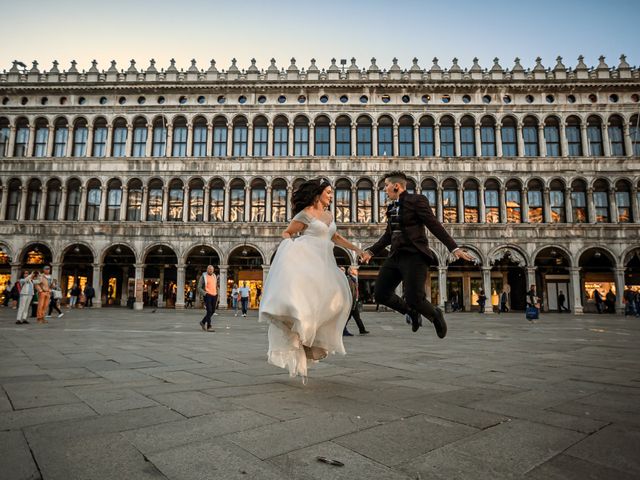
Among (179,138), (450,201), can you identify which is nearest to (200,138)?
(179,138)

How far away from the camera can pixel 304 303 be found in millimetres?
3768

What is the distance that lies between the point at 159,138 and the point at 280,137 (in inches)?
325

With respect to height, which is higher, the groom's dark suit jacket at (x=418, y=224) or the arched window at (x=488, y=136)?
the arched window at (x=488, y=136)

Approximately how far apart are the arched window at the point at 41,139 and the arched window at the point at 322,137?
18.4 meters

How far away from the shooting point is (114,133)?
96.9 feet

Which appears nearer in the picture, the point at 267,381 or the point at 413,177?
the point at 267,381

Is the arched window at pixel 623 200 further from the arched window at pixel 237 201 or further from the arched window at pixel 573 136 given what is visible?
the arched window at pixel 237 201

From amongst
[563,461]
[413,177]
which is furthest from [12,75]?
[563,461]

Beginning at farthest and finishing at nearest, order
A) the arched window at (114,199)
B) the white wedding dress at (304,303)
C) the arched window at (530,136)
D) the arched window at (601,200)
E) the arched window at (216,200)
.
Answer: the arched window at (114,199) → the arched window at (216,200) → the arched window at (530,136) → the arched window at (601,200) → the white wedding dress at (304,303)

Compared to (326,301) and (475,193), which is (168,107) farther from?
(326,301)

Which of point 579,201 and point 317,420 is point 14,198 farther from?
point 579,201

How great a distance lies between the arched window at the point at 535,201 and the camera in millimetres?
27469

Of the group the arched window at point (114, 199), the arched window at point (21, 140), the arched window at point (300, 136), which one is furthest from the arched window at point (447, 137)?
the arched window at point (21, 140)

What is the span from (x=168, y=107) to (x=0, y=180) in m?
12.1
